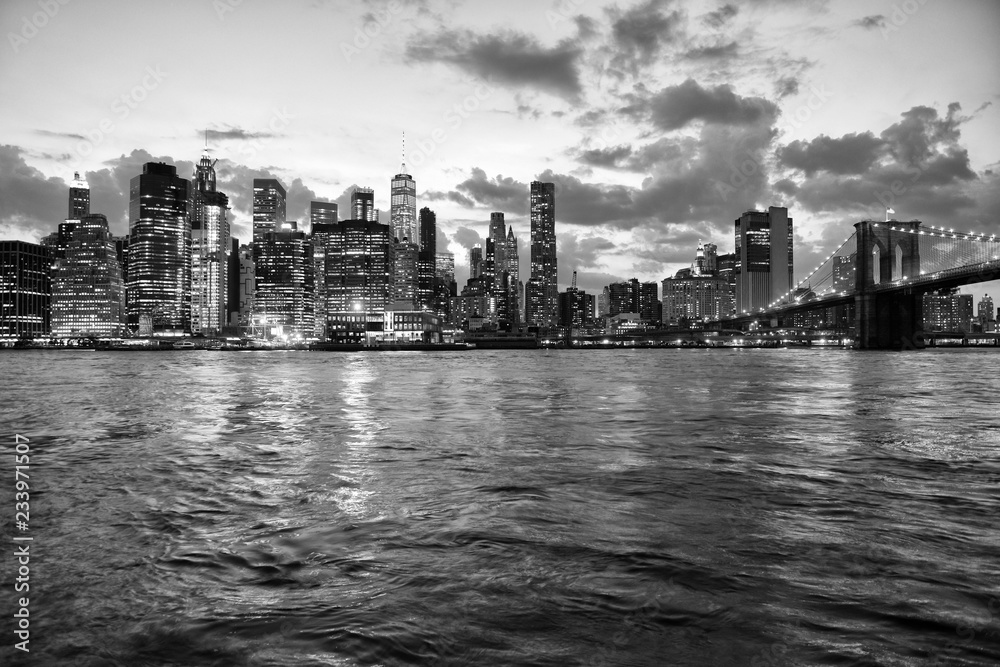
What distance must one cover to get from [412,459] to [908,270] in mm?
114909

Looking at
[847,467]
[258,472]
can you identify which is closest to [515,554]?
[258,472]

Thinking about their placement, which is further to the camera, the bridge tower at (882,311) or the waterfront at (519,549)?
the bridge tower at (882,311)

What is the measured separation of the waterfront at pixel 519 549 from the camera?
16.2 ft

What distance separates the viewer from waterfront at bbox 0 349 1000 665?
195 inches

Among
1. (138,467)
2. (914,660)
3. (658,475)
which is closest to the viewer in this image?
(914,660)

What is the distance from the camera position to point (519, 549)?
7277 millimetres

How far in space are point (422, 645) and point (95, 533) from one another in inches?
223

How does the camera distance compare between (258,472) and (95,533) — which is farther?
(258,472)

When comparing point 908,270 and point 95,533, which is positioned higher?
point 908,270

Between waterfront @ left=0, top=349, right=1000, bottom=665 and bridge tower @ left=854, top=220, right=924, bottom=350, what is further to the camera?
bridge tower @ left=854, top=220, right=924, bottom=350

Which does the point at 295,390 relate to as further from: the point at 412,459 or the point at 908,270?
the point at 908,270

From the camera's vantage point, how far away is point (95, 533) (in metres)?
8.13

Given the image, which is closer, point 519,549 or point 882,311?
point 519,549

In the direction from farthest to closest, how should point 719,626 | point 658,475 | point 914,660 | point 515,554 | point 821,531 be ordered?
point 658,475, point 821,531, point 515,554, point 719,626, point 914,660
